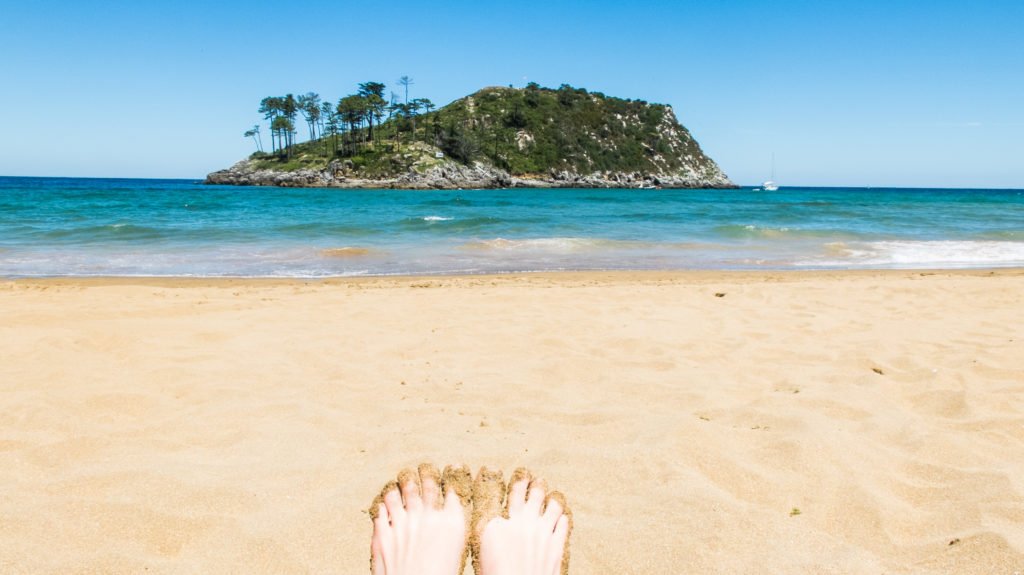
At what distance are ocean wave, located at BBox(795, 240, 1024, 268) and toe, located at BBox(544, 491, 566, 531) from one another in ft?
35.0

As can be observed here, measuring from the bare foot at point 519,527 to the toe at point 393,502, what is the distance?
269 millimetres

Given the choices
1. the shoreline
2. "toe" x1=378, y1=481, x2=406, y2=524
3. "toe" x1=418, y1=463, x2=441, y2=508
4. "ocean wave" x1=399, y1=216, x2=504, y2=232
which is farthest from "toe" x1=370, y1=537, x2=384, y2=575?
"ocean wave" x1=399, y1=216, x2=504, y2=232

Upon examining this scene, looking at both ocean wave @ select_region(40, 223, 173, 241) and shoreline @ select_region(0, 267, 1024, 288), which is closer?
shoreline @ select_region(0, 267, 1024, 288)

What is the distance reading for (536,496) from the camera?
2258mm

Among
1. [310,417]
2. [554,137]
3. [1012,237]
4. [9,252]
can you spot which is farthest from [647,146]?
[310,417]

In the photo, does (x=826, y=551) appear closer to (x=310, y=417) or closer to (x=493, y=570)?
(x=493, y=570)

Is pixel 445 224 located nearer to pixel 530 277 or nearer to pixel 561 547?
pixel 530 277

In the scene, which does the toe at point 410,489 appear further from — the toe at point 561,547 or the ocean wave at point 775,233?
the ocean wave at point 775,233

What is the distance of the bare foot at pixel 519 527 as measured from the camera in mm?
1929

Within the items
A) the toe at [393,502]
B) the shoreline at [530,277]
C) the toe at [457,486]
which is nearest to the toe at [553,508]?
the toe at [457,486]

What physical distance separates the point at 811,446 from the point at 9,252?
14276mm

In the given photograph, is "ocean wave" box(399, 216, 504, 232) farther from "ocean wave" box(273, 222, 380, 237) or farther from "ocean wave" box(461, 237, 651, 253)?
"ocean wave" box(461, 237, 651, 253)

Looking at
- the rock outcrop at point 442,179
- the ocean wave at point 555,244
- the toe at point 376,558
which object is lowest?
the toe at point 376,558

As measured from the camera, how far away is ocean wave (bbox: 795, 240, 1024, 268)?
38.5 ft
